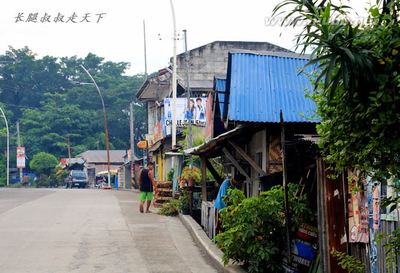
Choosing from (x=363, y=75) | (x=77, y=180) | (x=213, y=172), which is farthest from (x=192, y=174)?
(x=77, y=180)

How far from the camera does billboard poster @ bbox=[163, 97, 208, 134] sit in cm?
2839

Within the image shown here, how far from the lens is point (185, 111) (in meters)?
28.8

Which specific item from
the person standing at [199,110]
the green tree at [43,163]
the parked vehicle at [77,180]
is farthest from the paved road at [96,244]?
the green tree at [43,163]

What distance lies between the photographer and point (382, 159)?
4.22m

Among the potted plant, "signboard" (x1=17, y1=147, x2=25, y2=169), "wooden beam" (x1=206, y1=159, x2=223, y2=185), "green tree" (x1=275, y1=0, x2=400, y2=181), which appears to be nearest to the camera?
"green tree" (x1=275, y1=0, x2=400, y2=181)

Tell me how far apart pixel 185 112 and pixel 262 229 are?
19.2 m

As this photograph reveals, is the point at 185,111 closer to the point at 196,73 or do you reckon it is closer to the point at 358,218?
Result: the point at 196,73

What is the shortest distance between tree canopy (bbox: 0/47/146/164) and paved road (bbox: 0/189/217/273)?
51.0 meters

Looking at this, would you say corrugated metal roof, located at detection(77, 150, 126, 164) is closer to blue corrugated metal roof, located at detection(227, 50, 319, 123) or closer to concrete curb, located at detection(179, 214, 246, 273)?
concrete curb, located at detection(179, 214, 246, 273)

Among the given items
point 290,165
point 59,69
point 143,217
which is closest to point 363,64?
A: point 290,165

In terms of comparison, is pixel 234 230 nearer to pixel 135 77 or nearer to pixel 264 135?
pixel 264 135

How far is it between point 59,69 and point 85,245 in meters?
69.8

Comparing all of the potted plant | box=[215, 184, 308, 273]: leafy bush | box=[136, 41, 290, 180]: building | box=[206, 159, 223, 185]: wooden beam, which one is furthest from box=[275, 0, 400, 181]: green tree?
box=[136, 41, 290, 180]: building

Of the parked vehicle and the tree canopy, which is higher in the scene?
the tree canopy
